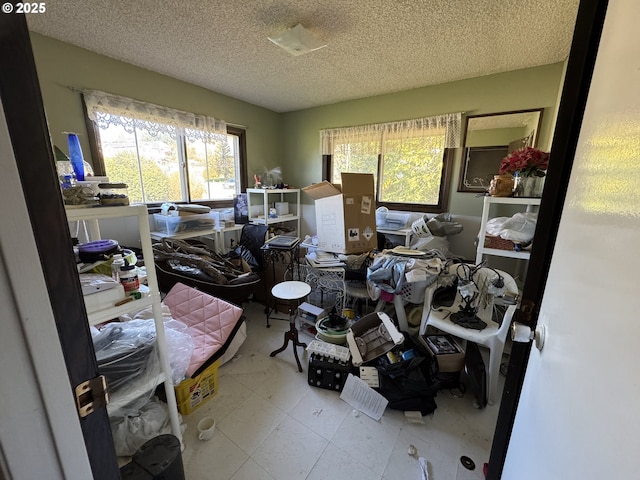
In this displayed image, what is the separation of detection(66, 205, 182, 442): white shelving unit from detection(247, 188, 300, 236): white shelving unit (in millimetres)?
2275

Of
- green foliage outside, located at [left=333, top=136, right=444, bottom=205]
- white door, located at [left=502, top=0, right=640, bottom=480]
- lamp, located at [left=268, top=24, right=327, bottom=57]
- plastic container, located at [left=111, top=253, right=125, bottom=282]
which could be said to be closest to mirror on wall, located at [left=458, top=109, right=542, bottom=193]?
green foliage outside, located at [left=333, top=136, right=444, bottom=205]

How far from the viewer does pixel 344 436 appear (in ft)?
4.56

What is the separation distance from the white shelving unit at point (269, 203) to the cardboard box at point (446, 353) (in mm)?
2394

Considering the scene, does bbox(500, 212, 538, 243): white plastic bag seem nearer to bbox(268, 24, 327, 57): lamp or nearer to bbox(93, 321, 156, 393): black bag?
bbox(268, 24, 327, 57): lamp

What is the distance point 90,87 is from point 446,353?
137 inches

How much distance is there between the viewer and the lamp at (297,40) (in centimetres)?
175

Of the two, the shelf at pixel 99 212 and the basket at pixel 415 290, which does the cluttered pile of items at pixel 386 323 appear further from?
the shelf at pixel 99 212

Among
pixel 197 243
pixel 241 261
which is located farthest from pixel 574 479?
pixel 197 243

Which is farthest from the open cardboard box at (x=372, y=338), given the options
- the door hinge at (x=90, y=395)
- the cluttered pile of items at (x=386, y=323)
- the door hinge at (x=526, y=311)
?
the door hinge at (x=90, y=395)

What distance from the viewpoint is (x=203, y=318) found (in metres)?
1.89

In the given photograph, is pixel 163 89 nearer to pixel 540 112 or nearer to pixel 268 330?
pixel 268 330

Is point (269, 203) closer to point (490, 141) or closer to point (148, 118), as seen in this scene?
point (148, 118)

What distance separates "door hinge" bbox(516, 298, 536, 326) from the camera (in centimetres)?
76

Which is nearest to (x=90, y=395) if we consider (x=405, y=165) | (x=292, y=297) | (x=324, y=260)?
(x=292, y=297)
